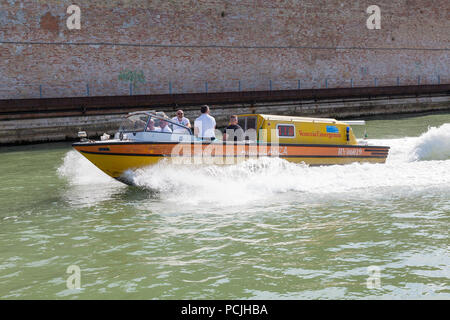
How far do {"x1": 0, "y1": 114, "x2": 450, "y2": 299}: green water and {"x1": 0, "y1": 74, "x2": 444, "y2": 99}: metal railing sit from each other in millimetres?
12705

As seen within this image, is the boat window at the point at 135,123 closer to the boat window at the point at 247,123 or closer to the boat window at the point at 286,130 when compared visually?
the boat window at the point at 247,123

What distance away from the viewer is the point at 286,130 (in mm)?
12922

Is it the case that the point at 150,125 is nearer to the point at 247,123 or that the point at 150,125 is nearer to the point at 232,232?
the point at 247,123

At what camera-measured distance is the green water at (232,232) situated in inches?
230

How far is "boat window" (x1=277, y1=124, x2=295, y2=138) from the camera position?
1280 centimetres

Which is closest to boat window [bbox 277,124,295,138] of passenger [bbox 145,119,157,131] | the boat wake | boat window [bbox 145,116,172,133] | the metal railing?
the boat wake

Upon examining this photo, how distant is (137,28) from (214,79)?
5.07 meters

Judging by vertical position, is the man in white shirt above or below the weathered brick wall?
below

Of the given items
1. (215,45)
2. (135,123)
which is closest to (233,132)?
(135,123)

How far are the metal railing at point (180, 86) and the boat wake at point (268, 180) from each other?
1300 centimetres

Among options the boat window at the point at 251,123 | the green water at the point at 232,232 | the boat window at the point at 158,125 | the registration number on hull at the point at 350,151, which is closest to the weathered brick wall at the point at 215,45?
the green water at the point at 232,232

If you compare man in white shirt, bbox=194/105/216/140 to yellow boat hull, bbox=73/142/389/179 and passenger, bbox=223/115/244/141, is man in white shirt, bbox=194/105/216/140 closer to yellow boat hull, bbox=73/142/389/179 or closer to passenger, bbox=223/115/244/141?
yellow boat hull, bbox=73/142/389/179

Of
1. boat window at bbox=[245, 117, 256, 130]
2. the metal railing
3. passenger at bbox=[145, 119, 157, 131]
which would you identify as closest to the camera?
passenger at bbox=[145, 119, 157, 131]
